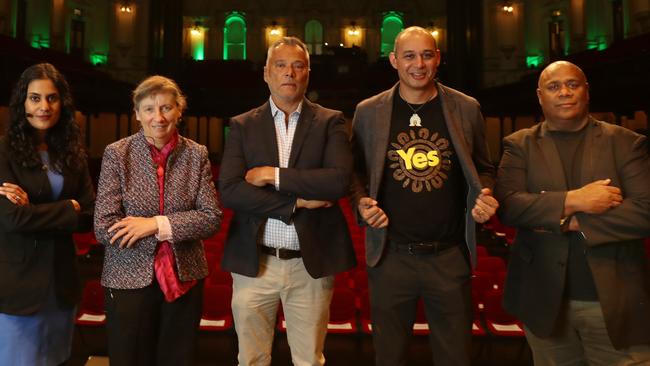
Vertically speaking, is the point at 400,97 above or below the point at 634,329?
above

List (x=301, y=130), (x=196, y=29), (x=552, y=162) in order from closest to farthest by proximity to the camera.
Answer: (x=552, y=162) < (x=301, y=130) < (x=196, y=29)

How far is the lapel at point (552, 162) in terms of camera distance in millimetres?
2193

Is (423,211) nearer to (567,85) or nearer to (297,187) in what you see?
(297,187)

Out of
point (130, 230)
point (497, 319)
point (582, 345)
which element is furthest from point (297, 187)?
point (497, 319)

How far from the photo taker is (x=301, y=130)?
233cm

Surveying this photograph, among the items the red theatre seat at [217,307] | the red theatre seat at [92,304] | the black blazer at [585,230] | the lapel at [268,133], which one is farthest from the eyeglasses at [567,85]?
the red theatre seat at [92,304]

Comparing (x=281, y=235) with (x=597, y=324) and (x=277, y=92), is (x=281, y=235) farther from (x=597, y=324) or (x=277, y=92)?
(x=597, y=324)

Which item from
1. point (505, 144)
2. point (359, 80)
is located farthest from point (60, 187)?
point (359, 80)

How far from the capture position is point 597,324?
2123 millimetres

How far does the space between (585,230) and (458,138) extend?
0.64 meters

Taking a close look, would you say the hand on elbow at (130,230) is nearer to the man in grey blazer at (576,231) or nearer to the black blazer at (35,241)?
the black blazer at (35,241)

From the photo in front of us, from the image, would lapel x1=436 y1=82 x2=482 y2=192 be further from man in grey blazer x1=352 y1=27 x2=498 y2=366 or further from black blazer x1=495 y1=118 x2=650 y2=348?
black blazer x1=495 y1=118 x2=650 y2=348

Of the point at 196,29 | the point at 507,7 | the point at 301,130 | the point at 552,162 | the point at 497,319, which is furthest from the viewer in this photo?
the point at 196,29

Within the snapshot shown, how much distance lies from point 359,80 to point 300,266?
43.5ft
